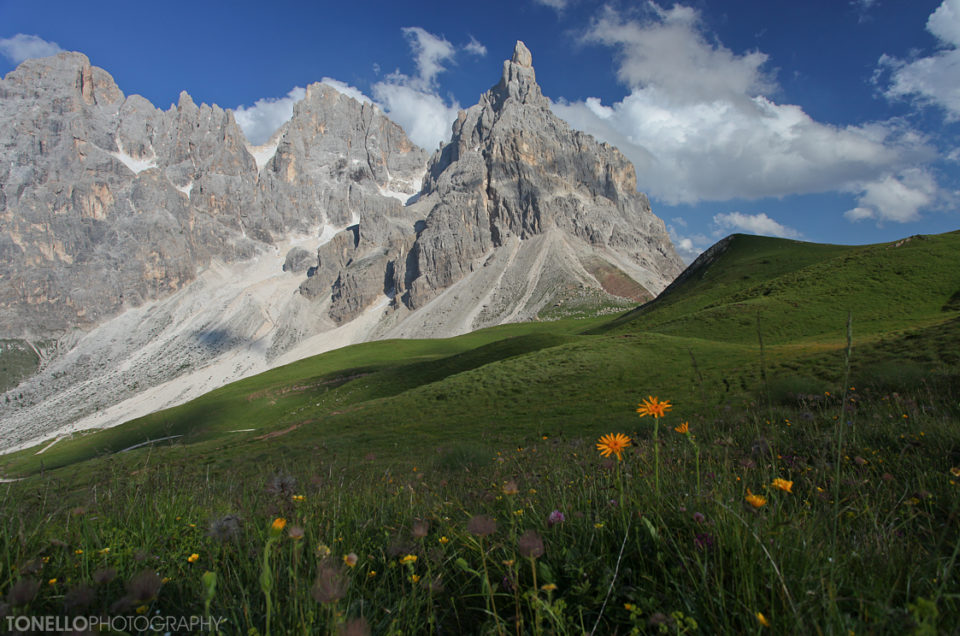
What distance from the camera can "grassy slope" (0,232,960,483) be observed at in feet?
64.5

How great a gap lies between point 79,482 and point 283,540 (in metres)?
22.8

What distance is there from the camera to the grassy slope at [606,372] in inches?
774

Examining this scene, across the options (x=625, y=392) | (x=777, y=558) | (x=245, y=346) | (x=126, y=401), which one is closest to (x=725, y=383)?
(x=625, y=392)

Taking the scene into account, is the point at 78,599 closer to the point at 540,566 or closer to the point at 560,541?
the point at 540,566

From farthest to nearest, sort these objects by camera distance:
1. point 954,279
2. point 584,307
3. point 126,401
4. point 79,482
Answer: point 126,401
point 584,307
point 954,279
point 79,482

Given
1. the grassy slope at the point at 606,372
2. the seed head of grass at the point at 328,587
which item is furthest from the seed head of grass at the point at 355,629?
the grassy slope at the point at 606,372

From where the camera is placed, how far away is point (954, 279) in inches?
1323

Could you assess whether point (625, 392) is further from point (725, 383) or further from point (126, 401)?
point (126, 401)

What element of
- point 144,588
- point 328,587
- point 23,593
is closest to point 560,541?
point 328,587

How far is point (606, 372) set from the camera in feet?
88.7

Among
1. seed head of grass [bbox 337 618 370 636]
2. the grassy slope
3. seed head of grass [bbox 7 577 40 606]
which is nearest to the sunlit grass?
seed head of grass [bbox 7 577 40 606]

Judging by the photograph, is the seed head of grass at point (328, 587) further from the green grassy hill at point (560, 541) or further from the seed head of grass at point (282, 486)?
the seed head of grass at point (282, 486)

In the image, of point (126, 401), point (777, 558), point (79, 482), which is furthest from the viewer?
point (126, 401)

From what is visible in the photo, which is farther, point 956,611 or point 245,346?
point 245,346
